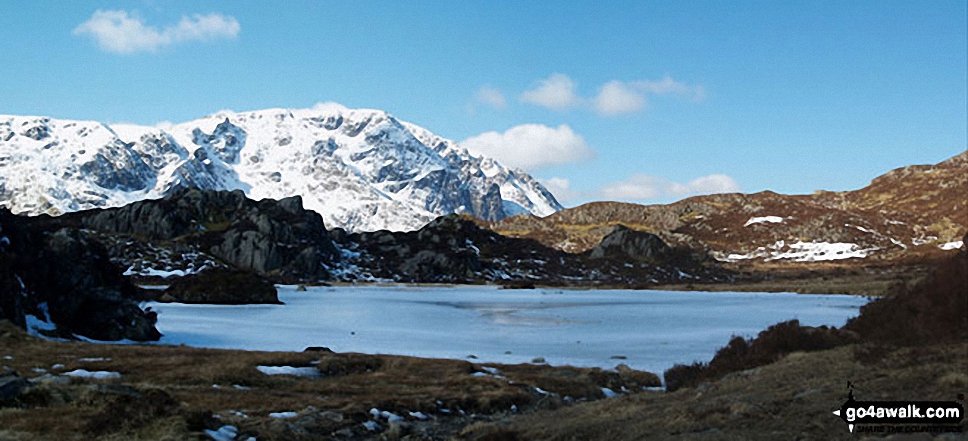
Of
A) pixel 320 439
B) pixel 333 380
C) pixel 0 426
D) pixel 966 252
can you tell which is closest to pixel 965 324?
pixel 966 252

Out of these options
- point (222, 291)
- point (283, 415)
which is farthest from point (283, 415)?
point (222, 291)

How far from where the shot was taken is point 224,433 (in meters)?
17.3

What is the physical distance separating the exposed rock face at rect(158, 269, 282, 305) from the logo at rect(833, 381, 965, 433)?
8782 cm

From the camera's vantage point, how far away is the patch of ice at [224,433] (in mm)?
16594

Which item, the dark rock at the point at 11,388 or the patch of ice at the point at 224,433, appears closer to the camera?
the patch of ice at the point at 224,433

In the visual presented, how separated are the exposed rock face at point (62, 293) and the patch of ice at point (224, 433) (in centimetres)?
3111

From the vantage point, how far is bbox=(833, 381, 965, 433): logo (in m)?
12.1

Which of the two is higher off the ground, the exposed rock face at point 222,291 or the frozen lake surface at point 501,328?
the exposed rock face at point 222,291

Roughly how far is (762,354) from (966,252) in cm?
752

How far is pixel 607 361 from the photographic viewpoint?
38.8m

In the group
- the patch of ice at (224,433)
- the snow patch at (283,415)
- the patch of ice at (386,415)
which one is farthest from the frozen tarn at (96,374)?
the patch of ice at (224,433)

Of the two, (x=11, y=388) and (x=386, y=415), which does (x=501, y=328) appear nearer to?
(x=386, y=415)

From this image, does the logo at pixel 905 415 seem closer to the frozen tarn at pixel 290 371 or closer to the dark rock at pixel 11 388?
the dark rock at pixel 11 388

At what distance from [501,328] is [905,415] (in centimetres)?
4832
